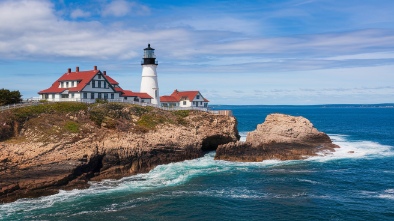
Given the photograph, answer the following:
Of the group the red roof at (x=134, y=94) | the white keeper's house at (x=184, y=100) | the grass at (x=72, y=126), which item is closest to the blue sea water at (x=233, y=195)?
the grass at (x=72, y=126)

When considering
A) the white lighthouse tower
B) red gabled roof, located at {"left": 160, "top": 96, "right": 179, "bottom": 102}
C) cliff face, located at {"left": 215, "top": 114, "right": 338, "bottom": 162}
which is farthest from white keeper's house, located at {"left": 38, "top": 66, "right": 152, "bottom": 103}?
cliff face, located at {"left": 215, "top": 114, "right": 338, "bottom": 162}

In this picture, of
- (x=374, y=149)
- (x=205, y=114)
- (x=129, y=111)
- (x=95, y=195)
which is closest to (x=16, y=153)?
(x=95, y=195)

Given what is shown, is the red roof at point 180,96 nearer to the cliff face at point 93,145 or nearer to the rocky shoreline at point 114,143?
the rocky shoreline at point 114,143

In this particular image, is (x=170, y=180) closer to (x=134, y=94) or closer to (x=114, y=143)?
(x=114, y=143)

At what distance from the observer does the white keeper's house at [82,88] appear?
185ft

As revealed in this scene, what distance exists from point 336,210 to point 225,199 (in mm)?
8755

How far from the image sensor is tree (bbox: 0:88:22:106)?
4662 cm

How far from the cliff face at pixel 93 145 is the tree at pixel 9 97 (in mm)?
5814

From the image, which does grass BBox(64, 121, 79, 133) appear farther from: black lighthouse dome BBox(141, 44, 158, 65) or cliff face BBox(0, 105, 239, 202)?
black lighthouse dome BBox(141, 44, 158, 65)

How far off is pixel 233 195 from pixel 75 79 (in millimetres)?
34460

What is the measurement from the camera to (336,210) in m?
29.9

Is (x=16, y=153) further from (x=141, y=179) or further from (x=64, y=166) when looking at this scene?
(x=141, y=179)

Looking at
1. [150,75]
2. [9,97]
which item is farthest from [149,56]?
[9,97]

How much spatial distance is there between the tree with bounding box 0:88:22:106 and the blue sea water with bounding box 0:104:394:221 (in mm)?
17347
